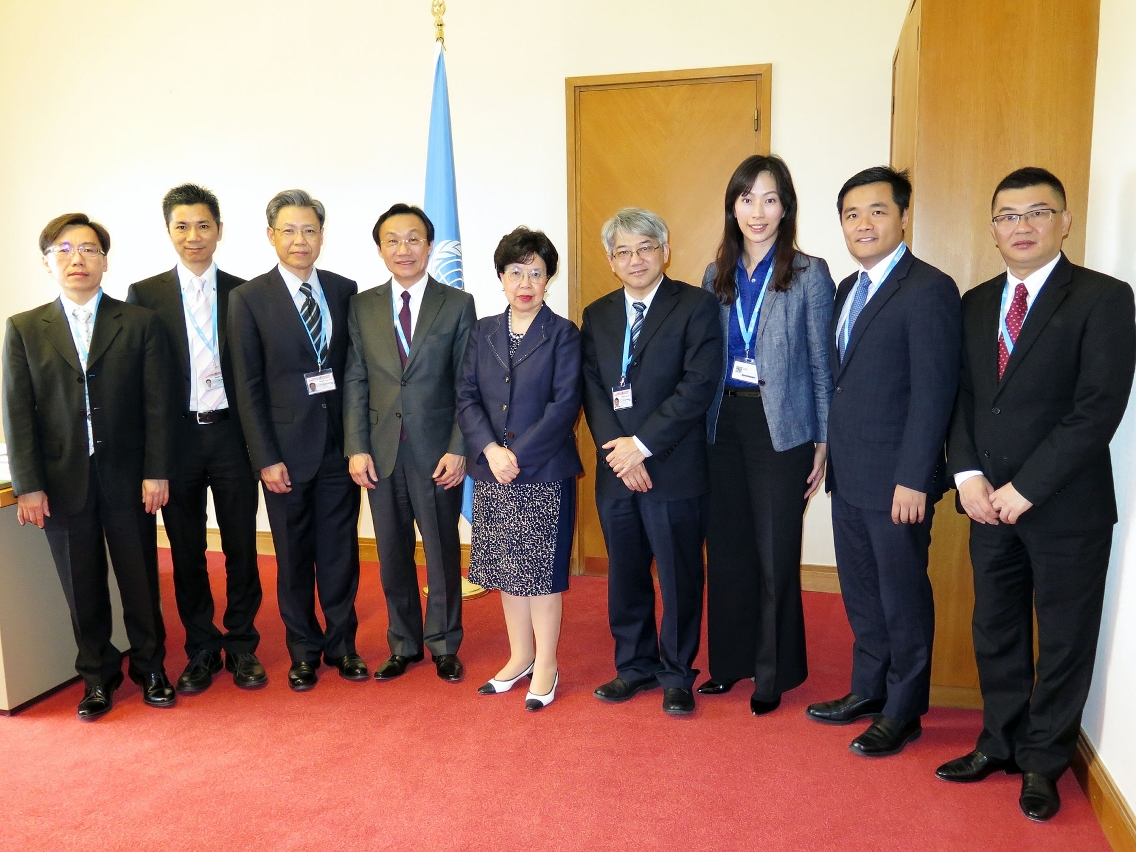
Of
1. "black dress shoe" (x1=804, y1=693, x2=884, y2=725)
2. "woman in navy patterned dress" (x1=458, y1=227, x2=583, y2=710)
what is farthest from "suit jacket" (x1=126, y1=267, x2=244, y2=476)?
"black dress shoe" (x1=804, y1=693, x2=884, y2=725)

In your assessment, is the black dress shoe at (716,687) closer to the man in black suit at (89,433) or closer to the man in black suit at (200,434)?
the man in black suit at (200,434)

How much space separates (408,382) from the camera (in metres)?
3.00

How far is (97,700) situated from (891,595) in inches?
108

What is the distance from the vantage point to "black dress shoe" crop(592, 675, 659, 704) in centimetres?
293

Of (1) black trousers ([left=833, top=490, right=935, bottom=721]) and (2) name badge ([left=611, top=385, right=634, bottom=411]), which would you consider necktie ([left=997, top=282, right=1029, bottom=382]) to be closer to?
(1) black trousers ([left=833, top=490, right=935, bottom=721])

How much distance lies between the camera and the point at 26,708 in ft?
9.86

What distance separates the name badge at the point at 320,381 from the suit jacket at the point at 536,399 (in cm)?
58

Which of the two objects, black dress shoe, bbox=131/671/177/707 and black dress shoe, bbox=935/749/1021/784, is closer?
black dress shoe, bbox=935/749/1021/784

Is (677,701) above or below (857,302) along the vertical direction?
below

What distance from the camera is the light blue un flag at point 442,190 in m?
4.10

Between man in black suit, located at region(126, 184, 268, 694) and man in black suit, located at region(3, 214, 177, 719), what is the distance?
10cm

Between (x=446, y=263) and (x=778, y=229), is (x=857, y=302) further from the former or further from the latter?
(x=446, y=263)

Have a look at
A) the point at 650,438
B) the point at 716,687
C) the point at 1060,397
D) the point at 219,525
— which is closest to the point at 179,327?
the point at 219,525

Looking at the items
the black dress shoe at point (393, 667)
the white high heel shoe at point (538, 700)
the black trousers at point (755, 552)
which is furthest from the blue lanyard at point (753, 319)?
the black dress shoe at point (393, 667)
